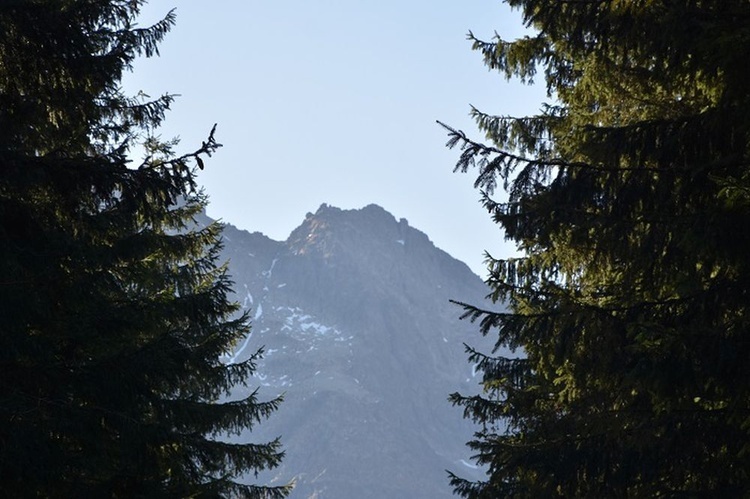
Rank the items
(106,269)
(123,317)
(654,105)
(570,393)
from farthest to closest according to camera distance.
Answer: (570,393)
(654,105)
(123,317)
(106,269)

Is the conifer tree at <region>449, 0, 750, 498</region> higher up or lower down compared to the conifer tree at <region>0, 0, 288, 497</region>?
higher up

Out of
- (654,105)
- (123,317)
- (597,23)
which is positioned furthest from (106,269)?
(654,105)

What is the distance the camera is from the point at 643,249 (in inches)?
263

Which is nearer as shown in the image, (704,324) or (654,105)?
(704,324)

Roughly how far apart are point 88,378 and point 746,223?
4734 millimetres

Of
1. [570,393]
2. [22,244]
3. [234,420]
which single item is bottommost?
[22,244]

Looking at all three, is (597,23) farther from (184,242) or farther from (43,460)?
(184,242)

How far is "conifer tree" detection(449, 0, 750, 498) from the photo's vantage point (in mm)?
5992

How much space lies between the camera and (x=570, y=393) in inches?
361

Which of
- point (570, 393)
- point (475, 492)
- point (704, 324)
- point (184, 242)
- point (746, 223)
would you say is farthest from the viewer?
point (184, 242)

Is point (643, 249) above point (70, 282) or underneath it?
above

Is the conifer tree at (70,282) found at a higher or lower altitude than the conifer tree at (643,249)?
lower

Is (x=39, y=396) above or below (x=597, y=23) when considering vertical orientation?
below

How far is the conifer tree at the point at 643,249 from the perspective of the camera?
5.99 m
